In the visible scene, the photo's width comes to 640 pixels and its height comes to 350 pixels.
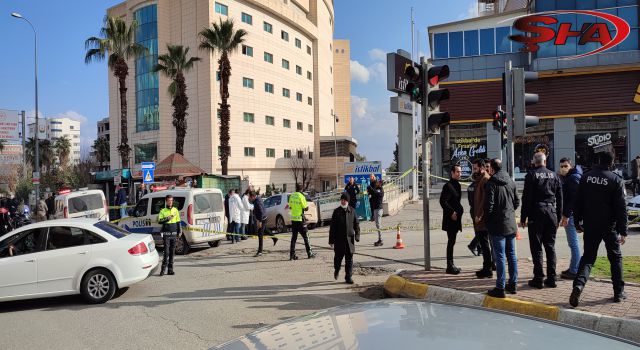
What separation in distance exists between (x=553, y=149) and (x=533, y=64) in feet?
17.8

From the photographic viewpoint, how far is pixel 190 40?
149ft

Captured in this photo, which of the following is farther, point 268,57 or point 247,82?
point 268,57

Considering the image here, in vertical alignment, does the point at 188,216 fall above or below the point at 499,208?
below

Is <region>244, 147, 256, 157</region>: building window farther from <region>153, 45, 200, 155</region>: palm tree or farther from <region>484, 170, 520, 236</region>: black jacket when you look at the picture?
<region>484, 170, 520, 236</region>: black jacket

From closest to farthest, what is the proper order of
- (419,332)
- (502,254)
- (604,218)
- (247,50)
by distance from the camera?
(419,332), (604,218), (502,254), (247,50)

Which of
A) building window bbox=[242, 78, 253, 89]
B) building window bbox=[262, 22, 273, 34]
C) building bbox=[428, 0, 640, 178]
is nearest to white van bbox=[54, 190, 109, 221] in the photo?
building bbox=[428, 0, 640, 178]

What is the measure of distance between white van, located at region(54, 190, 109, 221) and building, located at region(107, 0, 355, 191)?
27644mm

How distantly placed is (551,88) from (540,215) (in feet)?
84.5

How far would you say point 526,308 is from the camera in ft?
19.2

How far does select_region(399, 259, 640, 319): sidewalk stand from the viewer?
555 cm

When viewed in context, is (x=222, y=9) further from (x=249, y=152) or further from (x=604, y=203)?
(x=604, y=203)

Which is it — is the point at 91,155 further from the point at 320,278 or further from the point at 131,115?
the point at 320,278

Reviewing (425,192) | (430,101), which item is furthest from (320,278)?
(430,101)

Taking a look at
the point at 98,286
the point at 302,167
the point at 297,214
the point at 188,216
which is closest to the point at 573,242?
the point at 297,214
